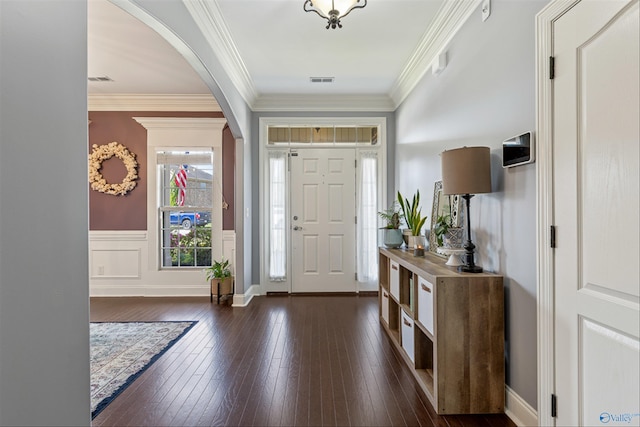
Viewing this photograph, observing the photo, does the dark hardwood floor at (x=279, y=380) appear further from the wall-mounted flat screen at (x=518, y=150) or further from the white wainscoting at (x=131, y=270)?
the wall-mounted flat screen at (x=518, y=150)

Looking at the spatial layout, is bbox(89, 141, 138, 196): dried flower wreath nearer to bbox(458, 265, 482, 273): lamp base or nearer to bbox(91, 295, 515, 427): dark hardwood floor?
bbox(91, 295, 515, 427): dark hardwood floor

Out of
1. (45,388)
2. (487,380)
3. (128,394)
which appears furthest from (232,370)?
(487,380)

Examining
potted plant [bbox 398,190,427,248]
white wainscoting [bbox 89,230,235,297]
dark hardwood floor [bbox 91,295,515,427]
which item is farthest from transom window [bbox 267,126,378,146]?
dark hardwood floor [bbox 91,295,515,427]

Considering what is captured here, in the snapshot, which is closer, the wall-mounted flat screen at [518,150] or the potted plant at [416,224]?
the wall-mounted flat screen at [518,150]

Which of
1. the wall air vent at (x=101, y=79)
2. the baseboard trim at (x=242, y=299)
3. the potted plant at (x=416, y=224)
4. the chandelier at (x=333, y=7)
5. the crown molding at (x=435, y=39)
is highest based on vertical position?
the wall air vent at (x=101, y=79)

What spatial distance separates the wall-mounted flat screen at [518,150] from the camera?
168 cm

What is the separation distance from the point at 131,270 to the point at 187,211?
114cm

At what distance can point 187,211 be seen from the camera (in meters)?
4.76

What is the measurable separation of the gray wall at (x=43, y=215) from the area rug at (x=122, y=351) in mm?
1142

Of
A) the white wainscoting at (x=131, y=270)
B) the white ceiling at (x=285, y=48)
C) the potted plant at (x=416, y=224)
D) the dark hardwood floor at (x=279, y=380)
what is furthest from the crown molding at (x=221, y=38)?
the dark hardwood floor at (x=279, y=380)

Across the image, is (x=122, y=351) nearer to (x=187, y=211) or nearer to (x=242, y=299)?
(x=242, y=299)

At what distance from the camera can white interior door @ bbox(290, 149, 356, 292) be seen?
4801 millimetres

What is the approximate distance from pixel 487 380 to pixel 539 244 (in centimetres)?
86

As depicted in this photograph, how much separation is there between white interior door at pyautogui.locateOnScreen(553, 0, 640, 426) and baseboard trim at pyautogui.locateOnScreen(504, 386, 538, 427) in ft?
0.65
